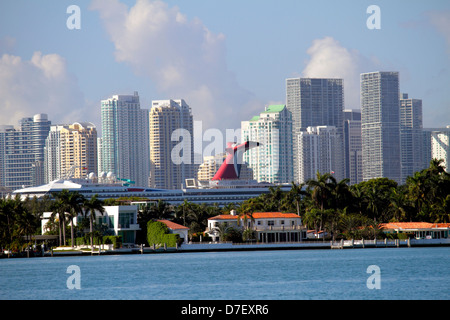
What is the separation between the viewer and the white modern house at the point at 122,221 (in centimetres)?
9975

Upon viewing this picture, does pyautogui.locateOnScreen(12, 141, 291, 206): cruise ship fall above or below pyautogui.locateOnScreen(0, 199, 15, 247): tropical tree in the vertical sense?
above

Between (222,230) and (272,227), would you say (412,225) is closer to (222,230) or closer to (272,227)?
(272,227)

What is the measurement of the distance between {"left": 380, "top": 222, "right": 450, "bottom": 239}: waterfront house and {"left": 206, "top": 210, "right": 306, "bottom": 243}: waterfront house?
9.67 meters

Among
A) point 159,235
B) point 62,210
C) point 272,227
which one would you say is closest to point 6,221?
point 62,210

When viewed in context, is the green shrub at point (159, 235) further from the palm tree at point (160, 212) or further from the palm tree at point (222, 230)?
the palm tree at point (222, 230)

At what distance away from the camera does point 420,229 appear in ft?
318

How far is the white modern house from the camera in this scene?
99750mm

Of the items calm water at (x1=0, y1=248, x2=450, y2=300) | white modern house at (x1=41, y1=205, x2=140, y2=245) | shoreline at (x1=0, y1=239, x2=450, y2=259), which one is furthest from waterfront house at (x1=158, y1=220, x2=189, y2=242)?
calm water at (x1=0, y1=248, x2=450, y2=300)

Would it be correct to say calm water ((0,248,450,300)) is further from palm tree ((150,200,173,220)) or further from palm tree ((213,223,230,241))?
palm tree ((150,200,173,220))

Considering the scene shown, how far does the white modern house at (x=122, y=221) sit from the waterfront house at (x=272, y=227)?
8.84 metres

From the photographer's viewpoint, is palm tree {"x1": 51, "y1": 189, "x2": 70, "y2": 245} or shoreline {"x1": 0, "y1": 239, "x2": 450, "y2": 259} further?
palm tree {"x1": 51, "y1": 189, "x2": 70, "y2": 245}

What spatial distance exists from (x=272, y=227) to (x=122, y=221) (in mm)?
17167

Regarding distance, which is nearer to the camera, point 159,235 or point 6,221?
point 6,221

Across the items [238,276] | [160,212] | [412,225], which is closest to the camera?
[238,276]
